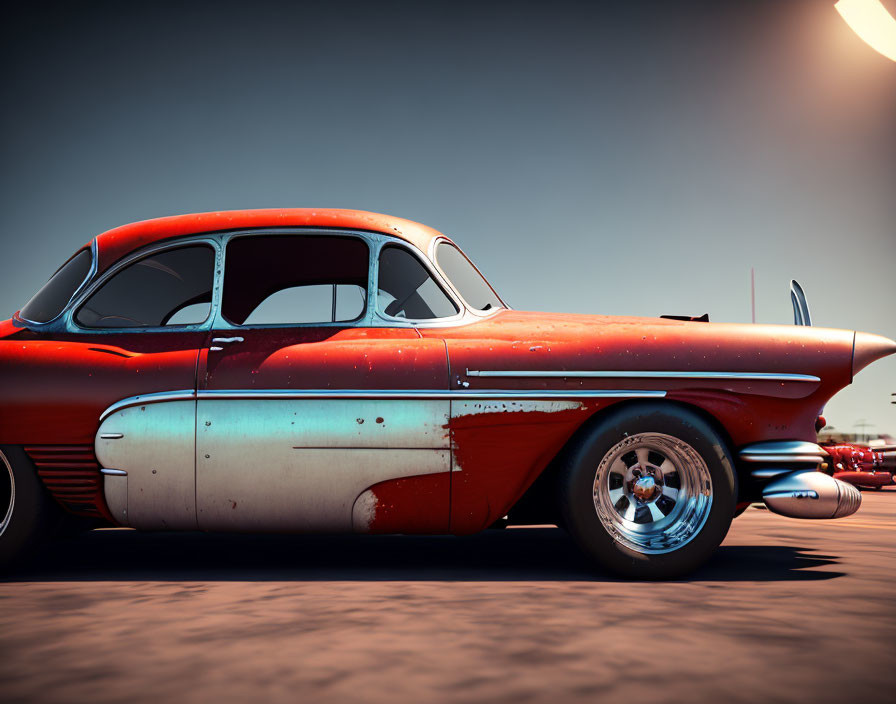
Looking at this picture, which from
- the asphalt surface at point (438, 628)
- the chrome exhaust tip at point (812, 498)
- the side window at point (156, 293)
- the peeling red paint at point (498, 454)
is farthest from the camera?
the side window at point (156, 293)

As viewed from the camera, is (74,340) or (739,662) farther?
(74,340)

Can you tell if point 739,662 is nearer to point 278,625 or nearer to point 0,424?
point 278,625

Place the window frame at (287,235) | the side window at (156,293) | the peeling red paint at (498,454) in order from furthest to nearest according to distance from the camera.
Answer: the side window at (156,293)
the window frame at (287,235)
the peeling red paint at (498,454)

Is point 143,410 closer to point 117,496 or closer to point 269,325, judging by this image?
point 117,496

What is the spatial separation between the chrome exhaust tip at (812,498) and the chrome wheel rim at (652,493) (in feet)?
1.03

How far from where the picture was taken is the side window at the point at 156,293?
4035mm

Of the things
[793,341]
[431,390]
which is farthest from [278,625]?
[793,341]

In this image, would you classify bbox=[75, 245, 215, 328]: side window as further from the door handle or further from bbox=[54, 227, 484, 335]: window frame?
the door handle

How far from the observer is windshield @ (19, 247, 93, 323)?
4051 mm

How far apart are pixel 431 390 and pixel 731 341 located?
1.53 m

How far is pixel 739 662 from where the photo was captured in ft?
7.68

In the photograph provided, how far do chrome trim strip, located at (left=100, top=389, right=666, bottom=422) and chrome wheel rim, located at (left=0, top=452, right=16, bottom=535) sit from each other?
1.83 feet

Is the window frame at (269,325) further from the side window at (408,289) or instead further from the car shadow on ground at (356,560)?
the car shadow on ground at (356,560)

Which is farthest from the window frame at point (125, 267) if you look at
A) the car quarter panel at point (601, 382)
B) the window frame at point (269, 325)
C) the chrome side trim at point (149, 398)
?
the car quarter panel at point (601, 382)
